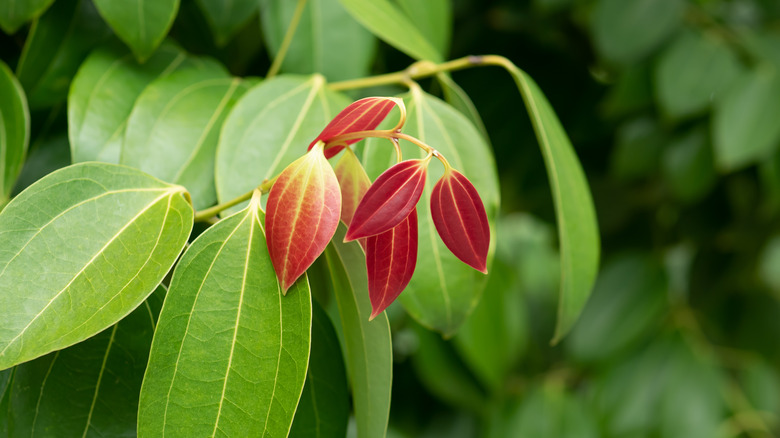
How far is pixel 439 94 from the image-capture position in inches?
22.9

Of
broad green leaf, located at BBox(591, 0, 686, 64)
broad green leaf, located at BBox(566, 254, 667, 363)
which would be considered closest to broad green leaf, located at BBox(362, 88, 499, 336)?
broad green leaf, located at BBox(591, 0, 686, 64)

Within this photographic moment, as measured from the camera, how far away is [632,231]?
82 cm

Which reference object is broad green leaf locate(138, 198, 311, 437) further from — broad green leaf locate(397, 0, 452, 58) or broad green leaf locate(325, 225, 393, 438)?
broad green leaf locate(397, 0, 452, 58)

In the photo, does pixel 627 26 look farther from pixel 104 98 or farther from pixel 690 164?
pixel 104 98

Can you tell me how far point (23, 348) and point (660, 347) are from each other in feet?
2.55

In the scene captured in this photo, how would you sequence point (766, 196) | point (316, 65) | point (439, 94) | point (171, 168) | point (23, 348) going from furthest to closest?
point (766, 196) < point (439, 94) < point (316, 65) < point (171, 168) < point (23, 348)

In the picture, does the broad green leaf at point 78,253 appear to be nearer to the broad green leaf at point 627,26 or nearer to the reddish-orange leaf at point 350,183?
the reddish-orange leaf at point 350,183

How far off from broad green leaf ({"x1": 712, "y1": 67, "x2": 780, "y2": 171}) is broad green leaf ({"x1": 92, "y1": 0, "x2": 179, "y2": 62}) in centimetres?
51

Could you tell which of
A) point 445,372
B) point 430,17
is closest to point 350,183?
point 430,17

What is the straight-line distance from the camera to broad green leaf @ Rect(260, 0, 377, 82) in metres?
0.40

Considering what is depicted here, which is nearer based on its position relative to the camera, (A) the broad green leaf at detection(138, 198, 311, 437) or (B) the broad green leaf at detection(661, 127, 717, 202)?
(A) the broad green leaf at detection(138, 198, 311, 437)

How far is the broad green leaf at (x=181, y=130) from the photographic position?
29 cm

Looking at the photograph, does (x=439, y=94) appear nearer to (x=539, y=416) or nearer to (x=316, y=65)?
(x=316, y=65)

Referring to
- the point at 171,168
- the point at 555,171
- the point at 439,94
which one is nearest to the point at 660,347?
the point at 439,94
